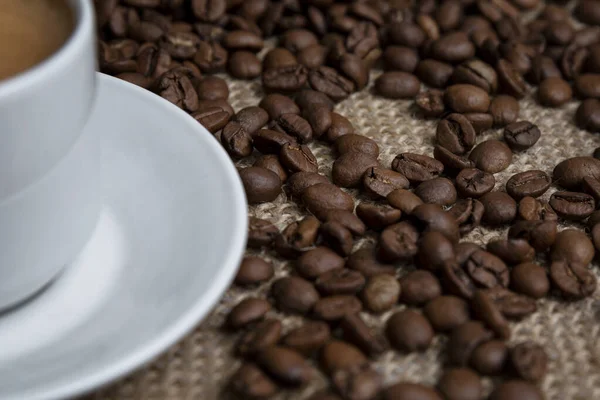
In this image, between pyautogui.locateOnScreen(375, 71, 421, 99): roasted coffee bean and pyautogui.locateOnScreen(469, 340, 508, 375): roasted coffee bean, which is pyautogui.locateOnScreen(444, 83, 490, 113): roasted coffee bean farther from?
pyautogui.locateOnScreen(469, 340, 508, 375): roasted coffee bean

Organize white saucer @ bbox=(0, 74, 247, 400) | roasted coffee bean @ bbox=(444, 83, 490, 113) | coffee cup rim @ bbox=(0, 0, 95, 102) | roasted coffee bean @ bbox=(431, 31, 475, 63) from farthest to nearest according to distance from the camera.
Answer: roasted coffee bean @ bbox=(431, 31, 475, 63), roasted coffee bean @ bbox=(444, 83, 490, 113), white saucer @ bbox=(0, 74, 247, 400), coffee cup rim @ bbox=(0, 0, 95, 102)

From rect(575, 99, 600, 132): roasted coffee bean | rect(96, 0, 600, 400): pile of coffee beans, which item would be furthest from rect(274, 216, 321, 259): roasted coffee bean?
rect(575, 99, 600, 132): roasted coffee bean

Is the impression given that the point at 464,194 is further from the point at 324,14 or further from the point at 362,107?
the point at 324,14

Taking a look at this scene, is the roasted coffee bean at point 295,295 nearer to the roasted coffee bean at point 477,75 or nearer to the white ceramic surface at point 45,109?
A: the white ceramic surface at point 45,109

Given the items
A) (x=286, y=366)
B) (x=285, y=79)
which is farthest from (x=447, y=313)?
(x=285, y=79)

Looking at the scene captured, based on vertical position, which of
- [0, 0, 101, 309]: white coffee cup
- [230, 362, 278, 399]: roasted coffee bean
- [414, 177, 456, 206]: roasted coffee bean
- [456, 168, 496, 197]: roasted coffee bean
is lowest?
[230, 362, 278, 399]: roasted coffee bean

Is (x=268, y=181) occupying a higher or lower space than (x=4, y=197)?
lower

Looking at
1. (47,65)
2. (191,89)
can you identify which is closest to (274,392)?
(47,65)

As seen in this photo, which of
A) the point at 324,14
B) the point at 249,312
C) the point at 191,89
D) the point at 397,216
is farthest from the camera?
the point at 324,14
